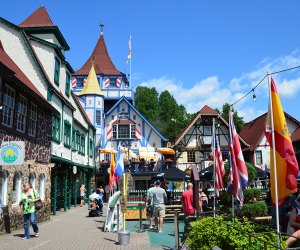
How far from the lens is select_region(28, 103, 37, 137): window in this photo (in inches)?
611

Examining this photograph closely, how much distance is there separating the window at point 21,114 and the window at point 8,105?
0.65 meters

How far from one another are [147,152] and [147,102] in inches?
1503

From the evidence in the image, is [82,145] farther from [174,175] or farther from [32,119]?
[32,119]

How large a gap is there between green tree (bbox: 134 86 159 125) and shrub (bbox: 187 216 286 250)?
66069 millimetres

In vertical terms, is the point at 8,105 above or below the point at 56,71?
below

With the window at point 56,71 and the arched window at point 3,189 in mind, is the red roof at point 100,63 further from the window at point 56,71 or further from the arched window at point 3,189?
the arched window at point 3,189

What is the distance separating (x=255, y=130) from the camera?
4044cm

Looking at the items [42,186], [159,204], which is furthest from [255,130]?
[159,204]

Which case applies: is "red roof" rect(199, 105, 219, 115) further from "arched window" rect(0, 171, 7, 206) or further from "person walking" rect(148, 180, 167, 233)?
"arched window" rect(0, 171, 7, 206)

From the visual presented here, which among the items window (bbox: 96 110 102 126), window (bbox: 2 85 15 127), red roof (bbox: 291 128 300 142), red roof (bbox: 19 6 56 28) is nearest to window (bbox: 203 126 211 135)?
red roof (bbox: 291 128 300 142)

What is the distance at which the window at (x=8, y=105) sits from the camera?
1292 cm

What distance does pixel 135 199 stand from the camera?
68.1 feet

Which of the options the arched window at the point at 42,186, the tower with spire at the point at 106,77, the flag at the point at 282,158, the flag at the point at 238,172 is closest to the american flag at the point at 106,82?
the tower with spire at the point at 106,77

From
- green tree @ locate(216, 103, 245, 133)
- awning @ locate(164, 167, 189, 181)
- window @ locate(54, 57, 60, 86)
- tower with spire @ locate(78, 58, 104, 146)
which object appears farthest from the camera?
green tree @ locate(216, 103, 245, 133)
